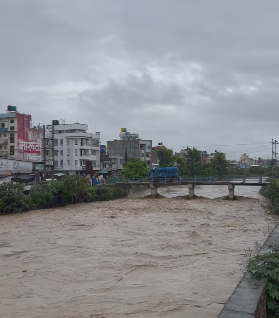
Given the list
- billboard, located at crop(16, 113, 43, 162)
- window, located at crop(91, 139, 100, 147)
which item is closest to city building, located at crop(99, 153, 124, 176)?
window, located at crop(91, 139, 100, 147)

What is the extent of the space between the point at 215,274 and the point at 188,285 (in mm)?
1402

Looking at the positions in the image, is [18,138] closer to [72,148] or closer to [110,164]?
[72,148]

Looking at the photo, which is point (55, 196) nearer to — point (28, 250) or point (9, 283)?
point (28, 250)

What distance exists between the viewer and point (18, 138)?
53.3m

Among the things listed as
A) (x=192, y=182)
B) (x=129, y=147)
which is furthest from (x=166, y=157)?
(x=192, y=182)

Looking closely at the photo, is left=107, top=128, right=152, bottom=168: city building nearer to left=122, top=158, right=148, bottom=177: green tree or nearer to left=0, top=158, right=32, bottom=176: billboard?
left=122, top=158, right=148, bottom=177: green tree

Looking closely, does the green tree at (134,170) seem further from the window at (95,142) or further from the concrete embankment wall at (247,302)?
the concrete embankment wall at (247,302)

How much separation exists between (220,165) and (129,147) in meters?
18.2

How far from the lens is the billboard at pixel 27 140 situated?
176ft

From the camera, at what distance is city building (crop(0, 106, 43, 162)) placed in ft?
174

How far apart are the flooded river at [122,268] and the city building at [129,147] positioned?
55478 millimetres

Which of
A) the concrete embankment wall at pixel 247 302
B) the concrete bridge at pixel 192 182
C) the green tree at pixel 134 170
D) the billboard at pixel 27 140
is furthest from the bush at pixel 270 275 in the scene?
the green tree at pixel 134 170

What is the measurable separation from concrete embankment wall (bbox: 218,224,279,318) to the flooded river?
5.07ft

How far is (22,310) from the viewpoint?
26.9 ft
